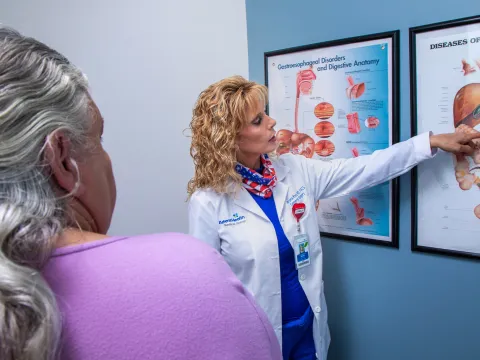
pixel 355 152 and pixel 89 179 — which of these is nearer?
pixel 89 179

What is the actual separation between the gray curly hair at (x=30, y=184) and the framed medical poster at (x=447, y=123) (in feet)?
3.84

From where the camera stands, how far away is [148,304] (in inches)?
18.6

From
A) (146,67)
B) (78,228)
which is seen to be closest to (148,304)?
(78,228)

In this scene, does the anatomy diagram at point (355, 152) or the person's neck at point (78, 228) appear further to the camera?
the anatomy diagram at point (355, 152)

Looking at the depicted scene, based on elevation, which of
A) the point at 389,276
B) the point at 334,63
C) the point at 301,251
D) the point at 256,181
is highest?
the point at 334,63

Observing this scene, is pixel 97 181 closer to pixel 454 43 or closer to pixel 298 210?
pixel 298 210

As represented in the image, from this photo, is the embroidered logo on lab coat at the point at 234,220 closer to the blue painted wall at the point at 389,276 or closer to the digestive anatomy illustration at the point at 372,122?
the blue painted wall at the point at 389,276

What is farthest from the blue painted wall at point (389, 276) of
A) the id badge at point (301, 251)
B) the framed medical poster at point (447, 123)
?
the id badge at point (301, 251)

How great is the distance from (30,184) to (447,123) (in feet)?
4.14

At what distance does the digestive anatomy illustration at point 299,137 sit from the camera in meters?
1.66

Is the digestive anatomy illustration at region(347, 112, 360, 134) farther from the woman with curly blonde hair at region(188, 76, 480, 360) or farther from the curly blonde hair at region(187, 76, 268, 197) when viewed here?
the curly blonde hair at region(187, 76, 268, 197)

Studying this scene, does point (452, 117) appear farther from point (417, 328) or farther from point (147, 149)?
point (147, 149)

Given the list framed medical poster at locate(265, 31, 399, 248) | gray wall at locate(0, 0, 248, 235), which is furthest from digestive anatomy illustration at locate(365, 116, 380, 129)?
gray wall at locate(0, 0, 248, 235)

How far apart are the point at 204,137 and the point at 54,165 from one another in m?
1.02
